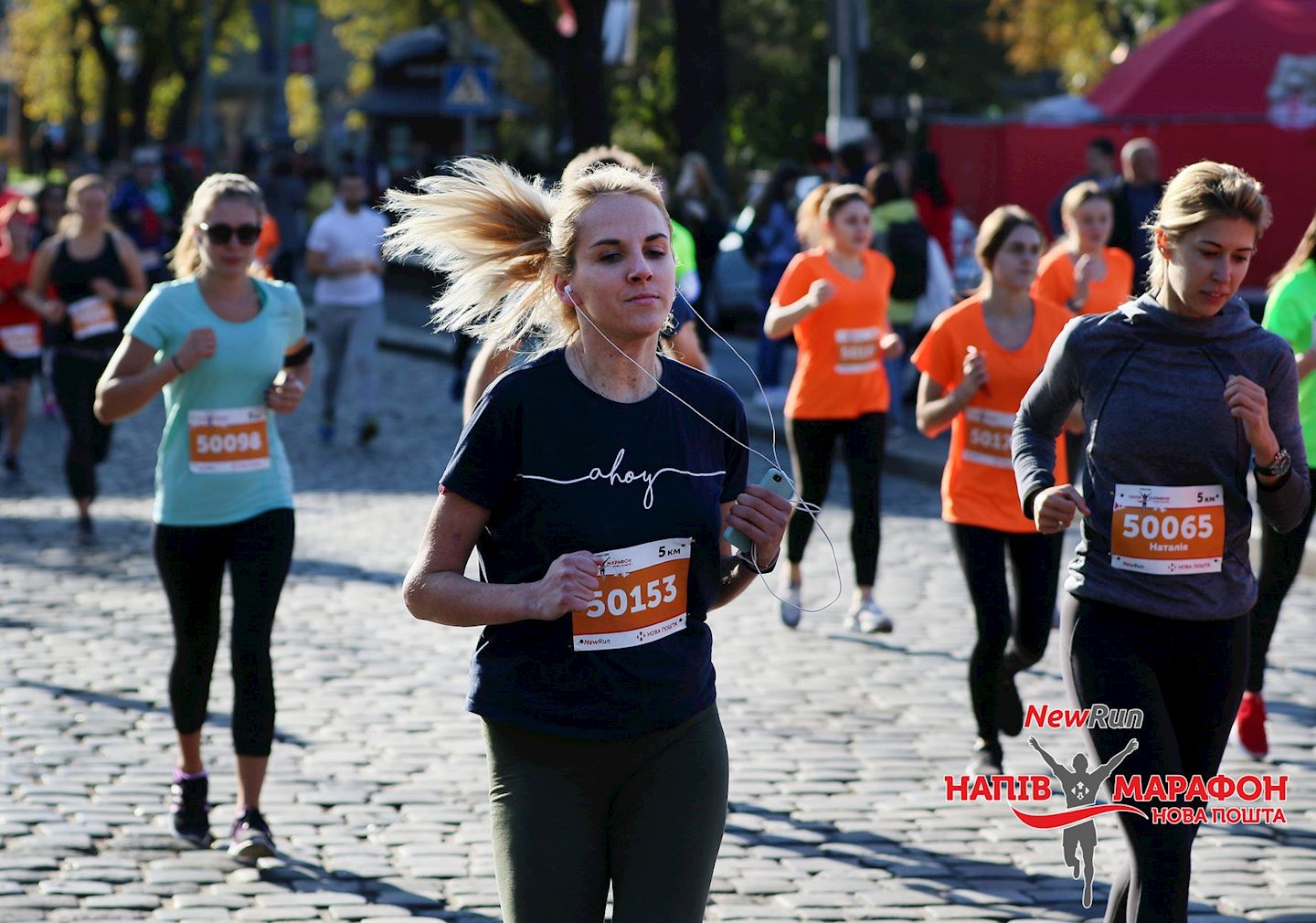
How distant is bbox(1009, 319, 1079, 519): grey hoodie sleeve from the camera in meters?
4.64

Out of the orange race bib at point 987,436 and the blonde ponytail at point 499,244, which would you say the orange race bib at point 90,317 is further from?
the blonde ponytail at point 499,244

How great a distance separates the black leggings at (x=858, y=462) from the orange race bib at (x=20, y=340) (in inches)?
259

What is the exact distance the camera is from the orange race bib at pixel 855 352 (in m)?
9.27

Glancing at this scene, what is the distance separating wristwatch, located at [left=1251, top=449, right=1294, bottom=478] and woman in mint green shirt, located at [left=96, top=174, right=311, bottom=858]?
2.94 meters

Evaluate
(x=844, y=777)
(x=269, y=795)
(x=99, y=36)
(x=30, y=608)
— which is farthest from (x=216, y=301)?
(x=99, y=36)

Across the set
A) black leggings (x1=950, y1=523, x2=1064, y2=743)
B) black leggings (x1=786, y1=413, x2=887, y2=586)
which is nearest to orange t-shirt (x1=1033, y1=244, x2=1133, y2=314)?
black leggings (x1=786, y1=413, x2=887, y2=586)

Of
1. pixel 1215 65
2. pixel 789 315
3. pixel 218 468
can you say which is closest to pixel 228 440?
pixel 218 468

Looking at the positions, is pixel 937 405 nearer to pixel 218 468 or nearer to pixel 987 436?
pixel 987 436

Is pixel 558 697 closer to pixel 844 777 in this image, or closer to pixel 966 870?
pixel 966 870

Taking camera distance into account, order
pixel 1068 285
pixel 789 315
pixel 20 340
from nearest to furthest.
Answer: pixel 789 315 < pixel 1068 285 < pixel 20 340

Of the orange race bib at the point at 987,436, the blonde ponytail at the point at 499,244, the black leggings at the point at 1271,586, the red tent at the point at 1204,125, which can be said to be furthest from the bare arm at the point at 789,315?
the red tent at the point at 1204,125

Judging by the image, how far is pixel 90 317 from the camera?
1169 centimetres

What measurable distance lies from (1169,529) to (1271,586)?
9.25ft

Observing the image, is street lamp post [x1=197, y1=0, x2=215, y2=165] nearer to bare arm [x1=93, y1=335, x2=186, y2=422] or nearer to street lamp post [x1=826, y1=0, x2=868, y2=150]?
street lamp post [x1=826, y1=0, x2=868, y2=150]
